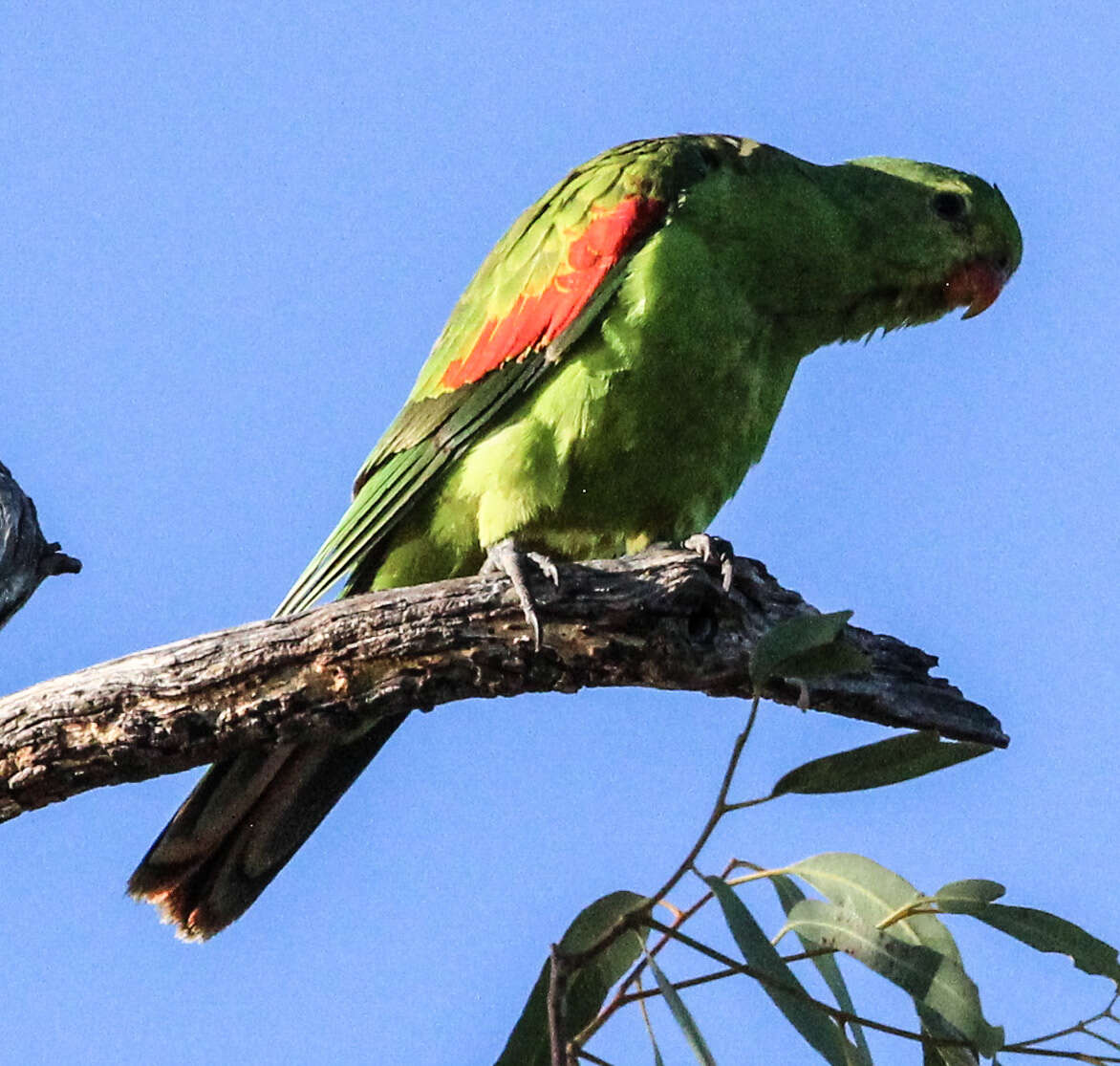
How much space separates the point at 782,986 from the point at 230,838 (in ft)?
5.50

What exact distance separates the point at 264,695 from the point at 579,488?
1169 millimetres

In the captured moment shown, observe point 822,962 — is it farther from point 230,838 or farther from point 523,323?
point 523,323

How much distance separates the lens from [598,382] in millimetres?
3811

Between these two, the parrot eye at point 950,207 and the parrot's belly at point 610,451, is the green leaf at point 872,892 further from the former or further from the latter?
the parrot eye at point 950,207

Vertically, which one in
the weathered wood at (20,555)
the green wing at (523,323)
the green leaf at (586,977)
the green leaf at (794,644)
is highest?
the green wing at (523,323)

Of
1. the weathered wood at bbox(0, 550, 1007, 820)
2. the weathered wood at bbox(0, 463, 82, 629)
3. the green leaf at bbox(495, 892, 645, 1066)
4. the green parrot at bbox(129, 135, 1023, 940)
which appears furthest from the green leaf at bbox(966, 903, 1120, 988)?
the weathered wood at bbox(0, 463, 82, 629)

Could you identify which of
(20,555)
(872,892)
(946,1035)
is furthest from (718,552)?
(20,555)

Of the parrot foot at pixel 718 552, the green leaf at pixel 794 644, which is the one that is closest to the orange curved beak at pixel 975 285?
the parrot foot at pixel 718 552

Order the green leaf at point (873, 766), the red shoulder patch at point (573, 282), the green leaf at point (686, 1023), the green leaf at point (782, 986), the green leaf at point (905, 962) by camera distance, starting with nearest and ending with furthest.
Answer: the green leaf at point (686, 1023) < the green leaf at point (782, 986) < the green leaf at point (905, 962) < the green leaf at point (873, 766) < the red shoulder patch at point (573, 282)

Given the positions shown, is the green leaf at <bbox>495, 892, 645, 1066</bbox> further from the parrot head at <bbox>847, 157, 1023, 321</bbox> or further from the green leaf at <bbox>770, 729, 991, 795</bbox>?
the parrot head at <bbox>847, 157, 1023, 321</bbox>

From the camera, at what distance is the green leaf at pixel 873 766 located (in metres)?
2.58

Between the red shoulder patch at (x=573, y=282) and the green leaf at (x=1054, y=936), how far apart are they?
1961 millimetres

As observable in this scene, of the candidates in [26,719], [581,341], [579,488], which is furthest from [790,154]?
[26,719]

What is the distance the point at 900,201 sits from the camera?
4.43 meters
